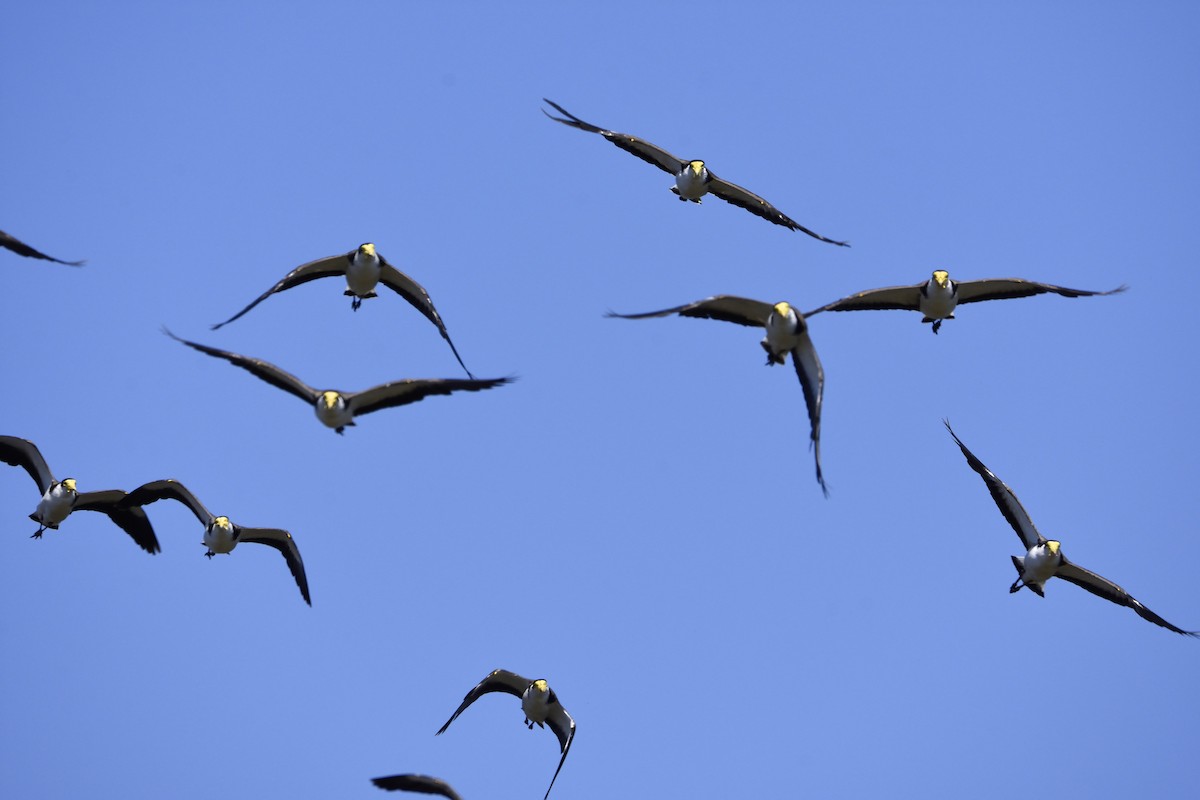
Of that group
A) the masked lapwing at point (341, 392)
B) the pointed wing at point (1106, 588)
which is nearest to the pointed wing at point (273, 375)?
the masked lapwing at point (341, 392)

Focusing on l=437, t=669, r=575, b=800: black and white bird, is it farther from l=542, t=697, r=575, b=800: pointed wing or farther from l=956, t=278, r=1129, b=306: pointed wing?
l=956, t=278, r=1129, b=306: pointed wing

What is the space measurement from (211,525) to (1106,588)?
17.6 meters

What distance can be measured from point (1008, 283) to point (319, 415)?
1316cm

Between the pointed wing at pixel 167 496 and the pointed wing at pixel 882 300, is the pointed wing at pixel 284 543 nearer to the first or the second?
the pointed wing at pixel 167 496

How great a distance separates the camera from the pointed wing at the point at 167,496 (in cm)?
2958

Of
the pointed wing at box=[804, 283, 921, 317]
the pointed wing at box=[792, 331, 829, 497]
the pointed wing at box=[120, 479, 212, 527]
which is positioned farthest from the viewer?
the pointed wing at box=[120, 479, 212, 527]

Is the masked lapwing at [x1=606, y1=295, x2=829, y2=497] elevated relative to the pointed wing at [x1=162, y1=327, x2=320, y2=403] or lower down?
elevated

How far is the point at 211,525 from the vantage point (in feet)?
98.7

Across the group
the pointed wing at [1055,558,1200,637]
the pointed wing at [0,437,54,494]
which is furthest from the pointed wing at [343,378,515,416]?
the pointed wing at [1055,558,1200,637]

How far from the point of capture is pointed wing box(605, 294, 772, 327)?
82.0 feet

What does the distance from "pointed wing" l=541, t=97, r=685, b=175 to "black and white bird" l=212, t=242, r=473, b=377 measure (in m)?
4.72

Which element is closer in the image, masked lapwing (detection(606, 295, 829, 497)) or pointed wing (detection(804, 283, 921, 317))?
masked lapwing (detection(606, 295, 829, 497))

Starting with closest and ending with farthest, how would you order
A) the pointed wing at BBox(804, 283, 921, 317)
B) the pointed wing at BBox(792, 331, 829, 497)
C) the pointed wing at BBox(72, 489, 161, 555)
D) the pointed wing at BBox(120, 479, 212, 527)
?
the pointed wing at BBox(792, 331, 829, 497) → the pointed wing at BBox(804, 283, 921, 317) → the pointed wing at BBox(120, 479, 212, 527) → the pointed wing at BBox(72, 489, 161, 555)

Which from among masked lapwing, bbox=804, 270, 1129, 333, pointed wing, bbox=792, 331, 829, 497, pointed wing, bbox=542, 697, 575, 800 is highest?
masked lapwing, bbox=804, 270, 1129, 333
